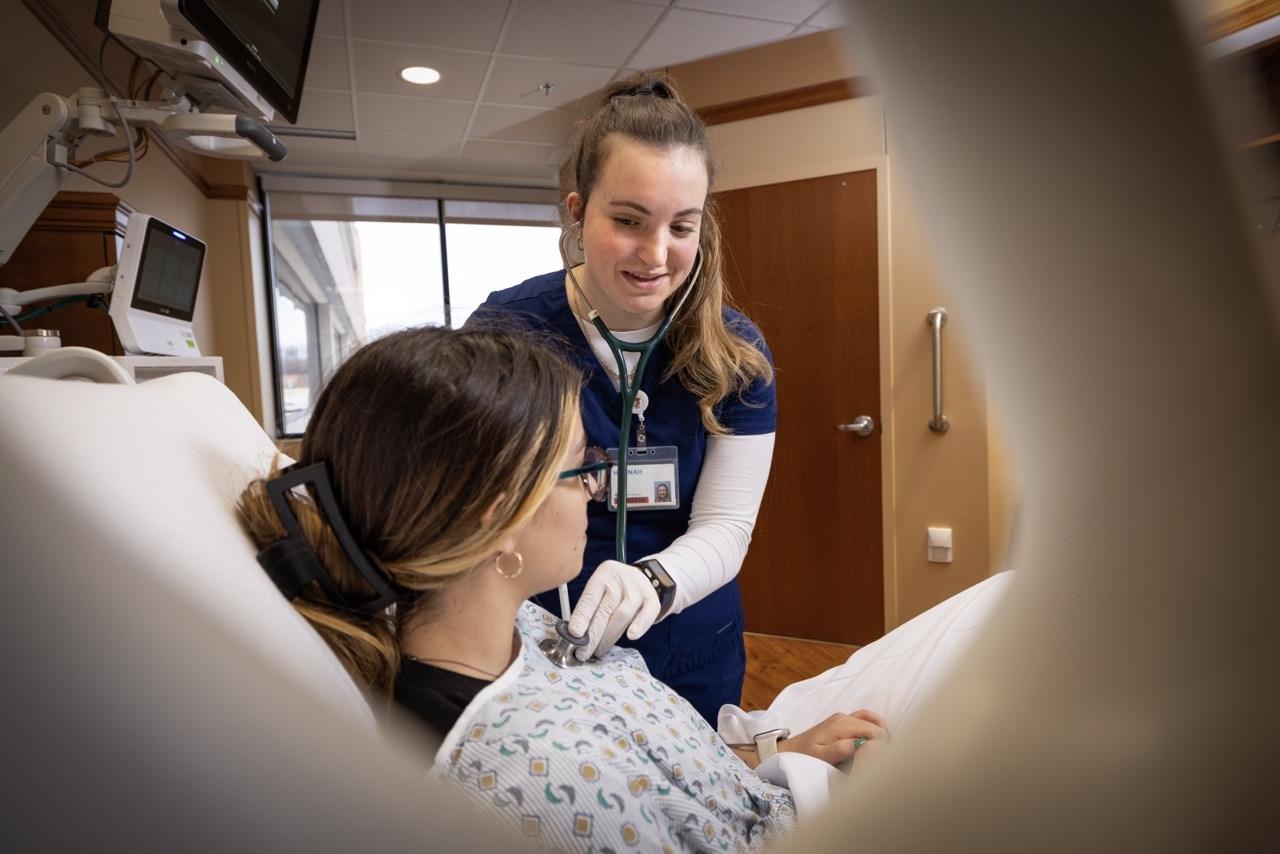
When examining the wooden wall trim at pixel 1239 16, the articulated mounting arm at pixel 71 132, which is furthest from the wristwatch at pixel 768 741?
the articulated mounting arm at pixel 71 132

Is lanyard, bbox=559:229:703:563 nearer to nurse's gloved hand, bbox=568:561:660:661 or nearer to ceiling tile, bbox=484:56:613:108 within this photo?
nurse's gloved hand, bbox=568:561:660:661

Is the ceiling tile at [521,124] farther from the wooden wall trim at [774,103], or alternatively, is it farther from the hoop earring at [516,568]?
the hoop earring at [516,568]

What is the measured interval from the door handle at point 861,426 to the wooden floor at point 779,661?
0.75 metres

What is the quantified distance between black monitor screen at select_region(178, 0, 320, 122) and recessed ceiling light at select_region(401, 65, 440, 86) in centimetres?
158

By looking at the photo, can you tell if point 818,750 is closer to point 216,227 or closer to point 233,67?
point 233,67

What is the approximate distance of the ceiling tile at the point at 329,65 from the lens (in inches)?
103

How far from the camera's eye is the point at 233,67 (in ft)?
3.30

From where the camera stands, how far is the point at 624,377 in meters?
0.93

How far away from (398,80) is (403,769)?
3342 millimetres

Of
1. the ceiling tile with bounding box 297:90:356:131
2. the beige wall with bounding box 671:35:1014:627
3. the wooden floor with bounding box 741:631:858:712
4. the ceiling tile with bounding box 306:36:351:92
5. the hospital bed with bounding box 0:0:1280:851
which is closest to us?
the hospital bed with bounding box 0:0:1280:851

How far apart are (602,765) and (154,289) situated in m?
1.53

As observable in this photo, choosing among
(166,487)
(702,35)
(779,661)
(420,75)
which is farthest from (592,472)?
(420,75)

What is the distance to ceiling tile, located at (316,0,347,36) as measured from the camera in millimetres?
2318

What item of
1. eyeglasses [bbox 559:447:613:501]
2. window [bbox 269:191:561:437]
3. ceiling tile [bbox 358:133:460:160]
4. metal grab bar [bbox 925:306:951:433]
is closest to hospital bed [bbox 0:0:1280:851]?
eyeglasses [bbox 559:447:613:501]
